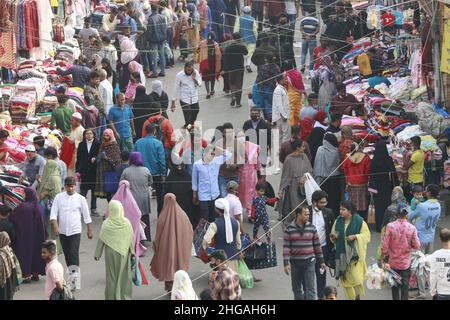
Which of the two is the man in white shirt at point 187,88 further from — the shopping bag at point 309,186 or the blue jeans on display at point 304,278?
the blue jeans on display at point 304,278

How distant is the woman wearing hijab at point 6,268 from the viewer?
16.2 meters

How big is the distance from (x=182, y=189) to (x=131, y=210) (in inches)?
47.7

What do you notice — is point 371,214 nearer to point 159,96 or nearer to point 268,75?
point 159,96

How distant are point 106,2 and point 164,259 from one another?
1428cm

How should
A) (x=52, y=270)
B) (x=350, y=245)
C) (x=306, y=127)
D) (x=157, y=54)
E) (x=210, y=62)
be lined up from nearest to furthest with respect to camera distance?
(x=52, y=270), (x=350, y=245), (x=306, y=127), (x=210, y=62), (x=157, y=54)

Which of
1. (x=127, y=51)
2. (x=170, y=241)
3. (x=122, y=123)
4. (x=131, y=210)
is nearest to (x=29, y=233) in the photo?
(x=131, y=210)

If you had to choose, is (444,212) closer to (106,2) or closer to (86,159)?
(86,159)

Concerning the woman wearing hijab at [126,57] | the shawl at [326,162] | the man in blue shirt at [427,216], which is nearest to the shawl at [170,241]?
the man in blue shirt at [427,216]

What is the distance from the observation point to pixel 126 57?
87.6 ft

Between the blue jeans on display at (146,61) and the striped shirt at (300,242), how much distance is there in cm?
1273

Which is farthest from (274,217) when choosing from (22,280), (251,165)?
(22,280)

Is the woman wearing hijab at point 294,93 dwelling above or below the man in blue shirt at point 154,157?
above

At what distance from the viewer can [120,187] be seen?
18391 mm

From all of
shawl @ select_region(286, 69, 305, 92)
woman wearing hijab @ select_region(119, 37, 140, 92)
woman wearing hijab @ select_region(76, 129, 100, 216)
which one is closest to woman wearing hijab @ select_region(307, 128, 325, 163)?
shawl @ select_region(286, 69, 305, 92)
